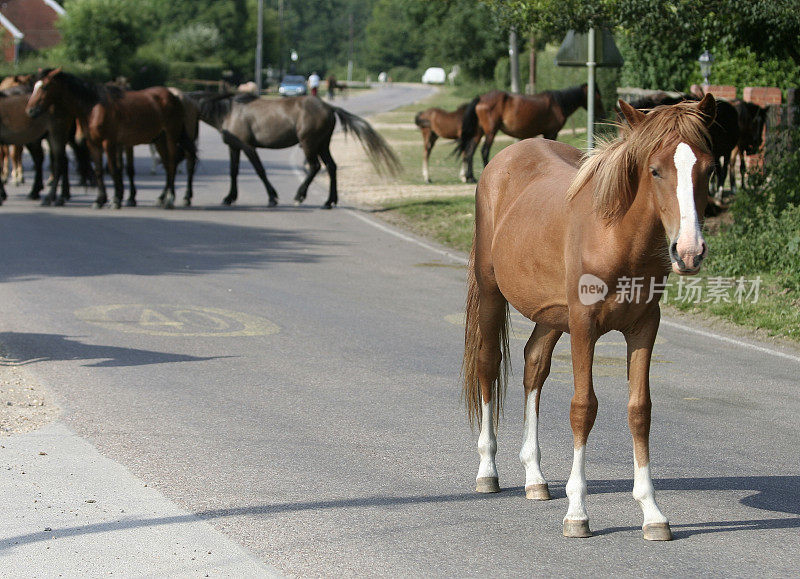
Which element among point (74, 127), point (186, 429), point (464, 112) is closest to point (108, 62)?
point (464, 112)

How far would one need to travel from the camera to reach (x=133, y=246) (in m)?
16.0

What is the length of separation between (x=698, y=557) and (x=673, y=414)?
2.89m

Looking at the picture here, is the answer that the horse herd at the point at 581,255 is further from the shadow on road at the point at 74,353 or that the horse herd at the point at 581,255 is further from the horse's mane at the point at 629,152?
the shadow on road at the point at 74,353

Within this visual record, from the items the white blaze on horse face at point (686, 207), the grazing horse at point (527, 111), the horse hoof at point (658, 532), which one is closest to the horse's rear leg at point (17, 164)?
the grazing horse at point (527, 111)

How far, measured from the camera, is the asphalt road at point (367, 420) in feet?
17.1

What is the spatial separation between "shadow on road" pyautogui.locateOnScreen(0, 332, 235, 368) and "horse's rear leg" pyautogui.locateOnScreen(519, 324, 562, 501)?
3895mm

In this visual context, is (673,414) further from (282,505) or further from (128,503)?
(128,503)

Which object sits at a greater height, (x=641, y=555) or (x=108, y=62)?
(x=108, y=62)

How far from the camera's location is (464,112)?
2803 centimetres

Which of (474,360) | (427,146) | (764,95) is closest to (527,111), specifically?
(427,146)

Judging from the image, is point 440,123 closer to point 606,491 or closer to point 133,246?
point 133,246

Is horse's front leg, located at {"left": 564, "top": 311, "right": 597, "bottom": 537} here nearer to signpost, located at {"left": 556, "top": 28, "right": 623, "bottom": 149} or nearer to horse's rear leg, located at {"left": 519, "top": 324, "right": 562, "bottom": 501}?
horse's rear leg, located at {"left": 519, "top": 324, "right": 562, "bottom": 501}

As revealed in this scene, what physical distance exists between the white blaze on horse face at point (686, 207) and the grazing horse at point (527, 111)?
20.1 meters

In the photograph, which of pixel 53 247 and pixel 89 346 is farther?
pixel 53 247
